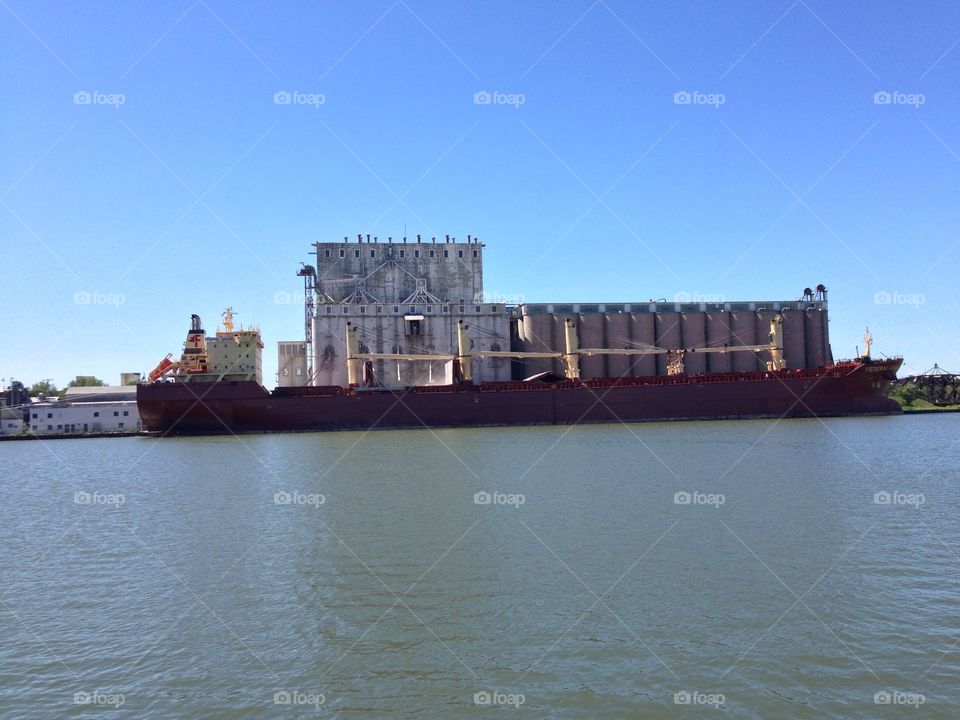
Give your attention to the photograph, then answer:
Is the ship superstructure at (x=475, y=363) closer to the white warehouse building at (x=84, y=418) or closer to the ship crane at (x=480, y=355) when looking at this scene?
the ship crane at (x=480, y=355)

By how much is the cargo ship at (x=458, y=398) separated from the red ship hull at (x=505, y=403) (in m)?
0.06

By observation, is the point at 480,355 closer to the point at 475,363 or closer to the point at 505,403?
the point at 475,363

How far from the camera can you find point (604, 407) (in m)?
42.3

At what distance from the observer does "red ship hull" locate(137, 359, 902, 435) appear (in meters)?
40.5

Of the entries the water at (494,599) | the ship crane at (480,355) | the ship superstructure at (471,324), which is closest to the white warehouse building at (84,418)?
the ship superstructure at (471,324)

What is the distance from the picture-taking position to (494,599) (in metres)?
8.47

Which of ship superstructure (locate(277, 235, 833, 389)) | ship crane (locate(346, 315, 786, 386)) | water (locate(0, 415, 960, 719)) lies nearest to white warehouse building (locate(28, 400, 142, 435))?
ship superstructure (locate(277, 235, 833, 389))

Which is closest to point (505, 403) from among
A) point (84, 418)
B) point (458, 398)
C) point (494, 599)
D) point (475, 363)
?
point (458, 398)

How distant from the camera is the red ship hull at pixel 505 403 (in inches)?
1596

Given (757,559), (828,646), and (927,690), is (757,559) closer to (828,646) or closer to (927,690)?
(828,646)

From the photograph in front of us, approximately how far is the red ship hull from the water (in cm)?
2281

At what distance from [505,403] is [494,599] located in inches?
1324

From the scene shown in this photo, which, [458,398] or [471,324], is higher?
[471,324]

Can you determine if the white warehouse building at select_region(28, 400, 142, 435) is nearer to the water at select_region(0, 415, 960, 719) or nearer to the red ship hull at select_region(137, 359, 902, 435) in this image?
the red ship hull at select_region(137, 359, 902, 435)
